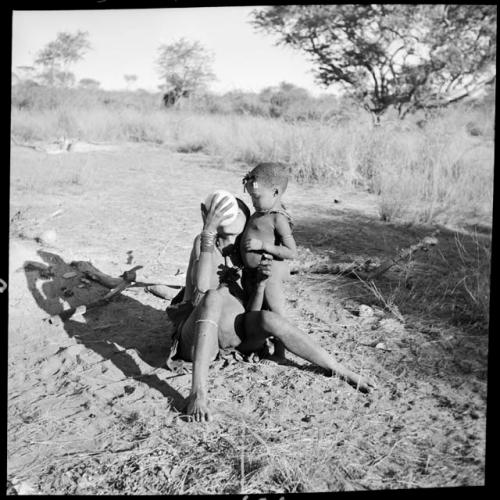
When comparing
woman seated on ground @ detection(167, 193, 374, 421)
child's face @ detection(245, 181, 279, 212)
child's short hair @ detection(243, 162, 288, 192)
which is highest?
child's short hair @ detection(243, 162, 288, 192)

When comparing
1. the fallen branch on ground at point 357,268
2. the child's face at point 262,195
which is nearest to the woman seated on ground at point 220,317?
the child's face at point 262,195

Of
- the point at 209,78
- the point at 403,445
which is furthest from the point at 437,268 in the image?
the point at 209,78

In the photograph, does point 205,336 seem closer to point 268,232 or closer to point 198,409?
point 198,409

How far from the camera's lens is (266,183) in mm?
2352

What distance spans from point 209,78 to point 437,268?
14.1 meters

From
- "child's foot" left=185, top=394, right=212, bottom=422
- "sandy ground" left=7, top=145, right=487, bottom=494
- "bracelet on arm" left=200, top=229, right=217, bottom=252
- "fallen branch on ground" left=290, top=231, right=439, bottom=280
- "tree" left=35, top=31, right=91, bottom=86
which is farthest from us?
"tree" left=35, top=31, right=91, bottom=86

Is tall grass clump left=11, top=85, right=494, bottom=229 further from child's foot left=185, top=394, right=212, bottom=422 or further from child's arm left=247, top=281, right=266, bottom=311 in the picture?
child's foot left=185, top=394, right=212, bottom=422

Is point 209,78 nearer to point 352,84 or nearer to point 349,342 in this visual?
point 352,84

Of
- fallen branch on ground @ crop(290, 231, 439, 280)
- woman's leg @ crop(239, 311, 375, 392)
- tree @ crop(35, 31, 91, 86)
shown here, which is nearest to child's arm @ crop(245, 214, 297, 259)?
woman's leg @ crop(239, 311, 375, 392)

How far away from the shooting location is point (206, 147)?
900 cm

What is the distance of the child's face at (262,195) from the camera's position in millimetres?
2355

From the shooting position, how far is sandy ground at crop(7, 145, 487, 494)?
1.92 m

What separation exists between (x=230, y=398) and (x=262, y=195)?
33.9 inches

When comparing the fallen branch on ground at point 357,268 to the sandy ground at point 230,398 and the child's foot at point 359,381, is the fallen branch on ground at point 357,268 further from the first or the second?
the child's foot at point 359,381
